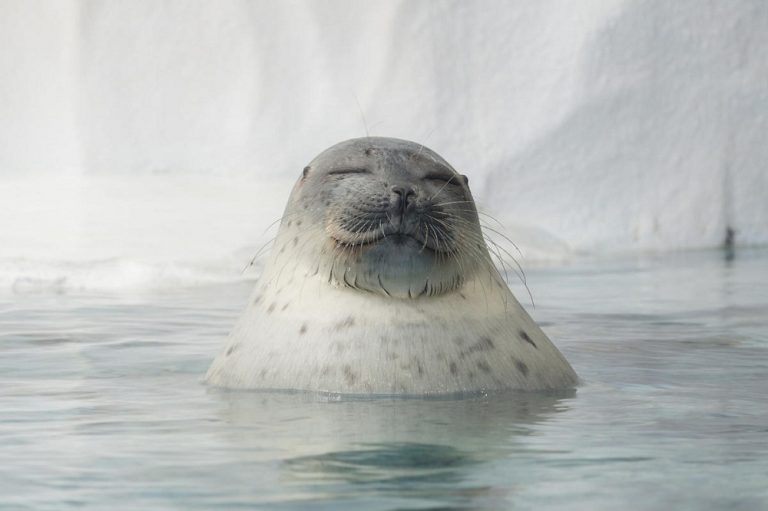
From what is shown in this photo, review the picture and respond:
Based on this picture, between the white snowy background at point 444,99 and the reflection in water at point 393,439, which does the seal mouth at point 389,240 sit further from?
the white snowy background at point 444,99

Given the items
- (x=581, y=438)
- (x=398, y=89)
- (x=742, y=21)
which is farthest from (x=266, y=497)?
(x=742, y=21)

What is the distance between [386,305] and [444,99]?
9.07 meters

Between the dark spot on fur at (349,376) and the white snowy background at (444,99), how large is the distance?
841cm

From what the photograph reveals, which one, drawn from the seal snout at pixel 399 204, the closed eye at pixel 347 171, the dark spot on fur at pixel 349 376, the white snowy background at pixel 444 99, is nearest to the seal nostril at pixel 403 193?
the seal snout at pixel 399 204

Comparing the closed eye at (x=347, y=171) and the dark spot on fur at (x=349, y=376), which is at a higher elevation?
the closed eye at (x=347, y=171)

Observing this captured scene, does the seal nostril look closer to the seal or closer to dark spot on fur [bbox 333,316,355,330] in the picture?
the seal

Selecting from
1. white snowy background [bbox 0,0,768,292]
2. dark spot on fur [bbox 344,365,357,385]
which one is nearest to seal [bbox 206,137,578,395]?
dark spot on fur [bbox 344,365,357,385]

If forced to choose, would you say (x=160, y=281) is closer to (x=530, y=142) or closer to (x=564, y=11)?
(x=530, y=142)

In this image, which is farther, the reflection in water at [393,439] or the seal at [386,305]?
the seal at [386,305]

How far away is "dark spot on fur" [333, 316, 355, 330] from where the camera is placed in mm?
3877

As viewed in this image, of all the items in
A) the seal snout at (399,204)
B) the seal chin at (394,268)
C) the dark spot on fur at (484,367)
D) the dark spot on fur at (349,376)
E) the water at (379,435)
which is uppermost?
the seal snout at (399,204)

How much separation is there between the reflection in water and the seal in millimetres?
93

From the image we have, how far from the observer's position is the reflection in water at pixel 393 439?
100 inches

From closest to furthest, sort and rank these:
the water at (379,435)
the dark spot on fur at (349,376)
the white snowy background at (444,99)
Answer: the water at (379,435), the dark spot on fur at (349,376), the white snowy background at (444,99)
